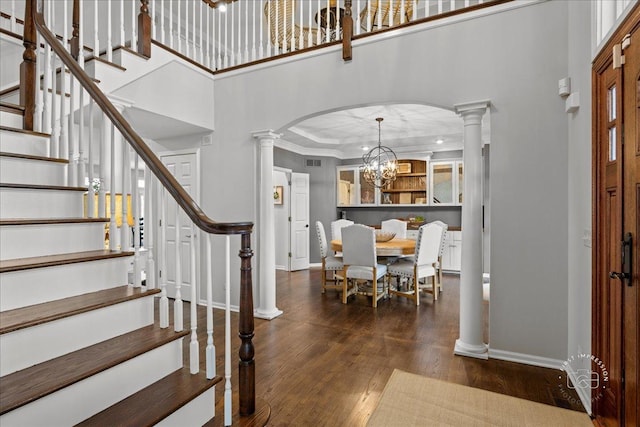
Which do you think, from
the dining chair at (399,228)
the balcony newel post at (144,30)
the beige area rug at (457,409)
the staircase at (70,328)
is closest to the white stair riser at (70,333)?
the staircase at (70,328)

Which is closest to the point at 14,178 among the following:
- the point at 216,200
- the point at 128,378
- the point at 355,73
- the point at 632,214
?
the point at 128,378

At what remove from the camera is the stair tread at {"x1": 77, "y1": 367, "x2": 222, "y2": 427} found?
1.43 m

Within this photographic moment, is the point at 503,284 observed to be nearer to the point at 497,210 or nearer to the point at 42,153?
the point at 497,210

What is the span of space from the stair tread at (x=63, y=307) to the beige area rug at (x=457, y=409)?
1.61 m

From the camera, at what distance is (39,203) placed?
206 cm

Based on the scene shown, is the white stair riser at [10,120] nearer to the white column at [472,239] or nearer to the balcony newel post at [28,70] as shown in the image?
the balcony newel post at [28,70]

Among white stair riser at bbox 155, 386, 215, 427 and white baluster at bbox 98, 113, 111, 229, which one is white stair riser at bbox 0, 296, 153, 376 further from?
white baluster at bbox 98, 113, 111, 229

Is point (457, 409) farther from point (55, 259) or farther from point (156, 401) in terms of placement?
point (55, 259)

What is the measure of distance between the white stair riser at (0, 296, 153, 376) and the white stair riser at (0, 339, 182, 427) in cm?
26

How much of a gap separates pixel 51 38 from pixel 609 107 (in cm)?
358

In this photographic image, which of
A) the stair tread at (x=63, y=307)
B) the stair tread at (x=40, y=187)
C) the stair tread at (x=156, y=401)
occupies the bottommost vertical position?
the stair tread at (x=156, y=401)

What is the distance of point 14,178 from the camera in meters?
2.09

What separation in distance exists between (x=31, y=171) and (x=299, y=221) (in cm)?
524

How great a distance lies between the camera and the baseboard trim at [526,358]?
2688mm
